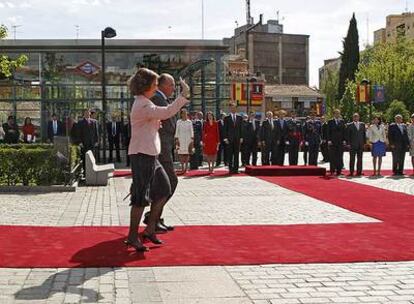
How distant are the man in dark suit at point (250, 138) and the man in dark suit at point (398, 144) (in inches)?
166

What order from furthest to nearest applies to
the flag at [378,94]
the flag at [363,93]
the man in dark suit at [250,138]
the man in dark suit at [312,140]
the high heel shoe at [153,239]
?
the flag at [378,94] → the flag at [363,93] → the man in dark suit at [312,140] → the man in dark suit at [250,138] → the high heel shoe at [153,239]

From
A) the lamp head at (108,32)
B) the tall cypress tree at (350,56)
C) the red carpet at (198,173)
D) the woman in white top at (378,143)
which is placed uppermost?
the tall cypress tree at (350,56)

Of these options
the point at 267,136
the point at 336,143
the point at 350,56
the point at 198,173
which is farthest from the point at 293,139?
the point at 350,56

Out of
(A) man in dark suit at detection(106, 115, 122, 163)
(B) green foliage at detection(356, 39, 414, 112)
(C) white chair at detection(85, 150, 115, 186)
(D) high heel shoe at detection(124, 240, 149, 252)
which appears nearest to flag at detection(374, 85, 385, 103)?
(B) green foliage at detection(356, 39, 414, 112)

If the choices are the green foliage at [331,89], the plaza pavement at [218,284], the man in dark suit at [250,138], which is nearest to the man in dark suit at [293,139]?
the man in dark suit at [250,138]

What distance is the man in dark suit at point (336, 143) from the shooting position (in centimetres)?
1866

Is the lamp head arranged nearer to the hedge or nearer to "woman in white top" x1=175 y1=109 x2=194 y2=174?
"woman in white top" x1=175 y1=109 x2=194 y2=174

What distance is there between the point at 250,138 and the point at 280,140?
37.4 inches

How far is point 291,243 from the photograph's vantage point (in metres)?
7.93

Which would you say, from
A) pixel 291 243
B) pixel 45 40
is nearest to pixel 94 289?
pixel 291 243

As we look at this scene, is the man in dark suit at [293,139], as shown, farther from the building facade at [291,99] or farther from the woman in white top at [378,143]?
the building facade at [291,99]

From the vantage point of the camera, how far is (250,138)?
2117 cm

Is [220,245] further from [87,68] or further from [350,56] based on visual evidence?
[350,56]

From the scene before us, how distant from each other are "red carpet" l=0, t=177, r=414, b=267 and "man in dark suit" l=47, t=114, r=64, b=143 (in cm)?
1457
